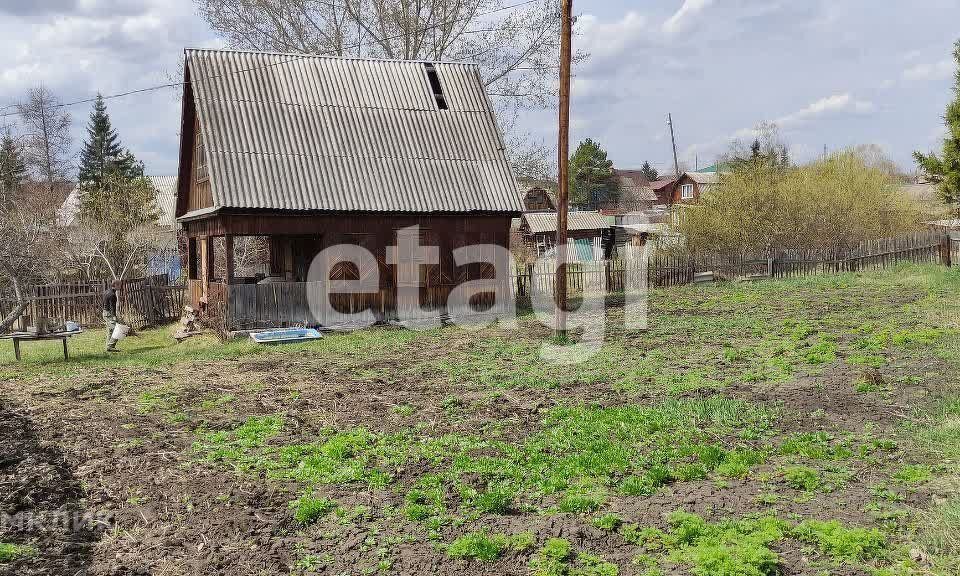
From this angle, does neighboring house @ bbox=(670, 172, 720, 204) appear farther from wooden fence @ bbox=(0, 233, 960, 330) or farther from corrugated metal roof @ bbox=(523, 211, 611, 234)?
wooden fence @ bbox=(0, 233, 960, 330)

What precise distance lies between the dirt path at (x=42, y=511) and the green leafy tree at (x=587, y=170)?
63.8 meters

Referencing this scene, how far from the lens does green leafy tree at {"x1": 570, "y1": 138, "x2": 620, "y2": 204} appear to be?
70312mm

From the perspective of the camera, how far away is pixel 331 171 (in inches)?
752

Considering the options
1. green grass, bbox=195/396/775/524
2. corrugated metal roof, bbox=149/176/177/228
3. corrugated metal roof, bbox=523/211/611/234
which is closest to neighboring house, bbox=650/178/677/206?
corrugated metal roof, bbox=523/211/611/234

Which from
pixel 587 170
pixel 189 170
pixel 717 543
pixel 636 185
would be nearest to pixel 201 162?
pixel 189 170

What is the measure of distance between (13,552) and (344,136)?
15.4 m

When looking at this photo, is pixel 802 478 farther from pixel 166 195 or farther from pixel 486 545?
pixel 166 195

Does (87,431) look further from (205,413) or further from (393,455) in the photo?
(393,455)

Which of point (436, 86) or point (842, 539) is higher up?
point (436, 86)

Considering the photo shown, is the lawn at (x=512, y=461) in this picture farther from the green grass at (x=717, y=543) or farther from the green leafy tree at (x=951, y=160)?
the green leafy tree at (x=951, y=160)

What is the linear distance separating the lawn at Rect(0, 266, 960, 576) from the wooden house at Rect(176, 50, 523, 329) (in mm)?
4941

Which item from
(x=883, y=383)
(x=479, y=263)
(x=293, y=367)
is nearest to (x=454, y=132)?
(x=479, y=263)

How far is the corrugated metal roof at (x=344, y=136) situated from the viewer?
18391 millimetres

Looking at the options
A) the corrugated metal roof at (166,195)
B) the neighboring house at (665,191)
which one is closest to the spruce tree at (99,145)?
the corrugated metal roof at (166,195)
